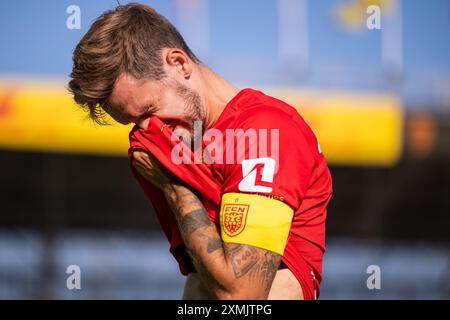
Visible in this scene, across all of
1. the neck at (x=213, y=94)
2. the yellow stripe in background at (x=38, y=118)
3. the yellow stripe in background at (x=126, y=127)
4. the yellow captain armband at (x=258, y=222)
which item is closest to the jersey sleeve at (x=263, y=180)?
the yellow captain armband at (x=258, y=222)

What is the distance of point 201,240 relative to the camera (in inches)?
119

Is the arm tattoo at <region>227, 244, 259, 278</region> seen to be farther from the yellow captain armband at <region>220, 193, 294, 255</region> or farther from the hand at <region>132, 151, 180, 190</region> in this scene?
the hand at <region>132, 151, 180, 190</region>

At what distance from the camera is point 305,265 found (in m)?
3.19

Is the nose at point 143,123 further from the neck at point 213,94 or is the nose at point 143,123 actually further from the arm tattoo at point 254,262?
the arm tattoo at point 254,262

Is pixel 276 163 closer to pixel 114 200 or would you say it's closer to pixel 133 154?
pixel 133 154

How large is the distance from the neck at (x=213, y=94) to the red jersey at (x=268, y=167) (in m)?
0.06

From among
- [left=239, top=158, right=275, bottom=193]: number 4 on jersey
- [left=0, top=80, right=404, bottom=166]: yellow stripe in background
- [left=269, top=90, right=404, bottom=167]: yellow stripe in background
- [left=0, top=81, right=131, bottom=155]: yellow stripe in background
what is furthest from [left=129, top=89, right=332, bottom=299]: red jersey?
[left=269, top=90, right=404, bottom=167]: yellow stripe in background

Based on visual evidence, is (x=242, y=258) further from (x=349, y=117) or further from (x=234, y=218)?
(x=349, y=117)

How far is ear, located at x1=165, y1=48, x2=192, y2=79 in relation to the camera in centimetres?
320

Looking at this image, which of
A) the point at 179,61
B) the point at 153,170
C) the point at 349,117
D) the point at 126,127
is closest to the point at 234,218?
the point at 153,170

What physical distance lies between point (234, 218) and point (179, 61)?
0.67m
